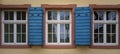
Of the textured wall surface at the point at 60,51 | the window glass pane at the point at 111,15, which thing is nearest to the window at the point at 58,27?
the textured wall surface at the point at 60,51

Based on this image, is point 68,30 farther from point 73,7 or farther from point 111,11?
point 111,11

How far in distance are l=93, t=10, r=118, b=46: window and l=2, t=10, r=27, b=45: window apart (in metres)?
2.50

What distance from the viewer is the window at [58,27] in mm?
7526

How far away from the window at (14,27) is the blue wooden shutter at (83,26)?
1847 millimetres

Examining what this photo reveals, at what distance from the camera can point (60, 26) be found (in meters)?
7.57

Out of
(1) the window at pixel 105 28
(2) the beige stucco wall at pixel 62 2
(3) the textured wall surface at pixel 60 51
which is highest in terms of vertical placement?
(2) the beige stucco wall at pixel 62 2

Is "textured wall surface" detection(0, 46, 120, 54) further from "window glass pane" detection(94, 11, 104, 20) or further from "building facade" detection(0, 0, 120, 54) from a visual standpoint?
"window glass pane" detection(94, 11, 104, 20)

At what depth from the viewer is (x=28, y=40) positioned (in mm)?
7160

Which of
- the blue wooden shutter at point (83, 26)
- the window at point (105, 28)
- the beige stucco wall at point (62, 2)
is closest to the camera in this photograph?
the blue wooden shutter at point (83, 26)

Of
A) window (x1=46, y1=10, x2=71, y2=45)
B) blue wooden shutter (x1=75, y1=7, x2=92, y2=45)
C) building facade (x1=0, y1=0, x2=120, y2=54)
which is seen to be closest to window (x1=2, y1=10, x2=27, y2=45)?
building facade (x1=0, y1=0, x2=120, y2=54)

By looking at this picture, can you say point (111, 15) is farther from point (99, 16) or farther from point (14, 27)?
point (14, 27)

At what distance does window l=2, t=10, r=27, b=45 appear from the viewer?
7.57m

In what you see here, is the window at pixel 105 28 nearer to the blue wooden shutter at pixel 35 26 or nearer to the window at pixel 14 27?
the blue wooden shutter at pixel 35 26

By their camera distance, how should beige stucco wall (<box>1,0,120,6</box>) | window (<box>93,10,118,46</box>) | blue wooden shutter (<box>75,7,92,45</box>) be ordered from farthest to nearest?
window (<box>93,10,118,46</box>) → beige stucco wall (<box>1,0,120,6</box>) → blue wooden shutter (<box>75,7,92,45</box>)
